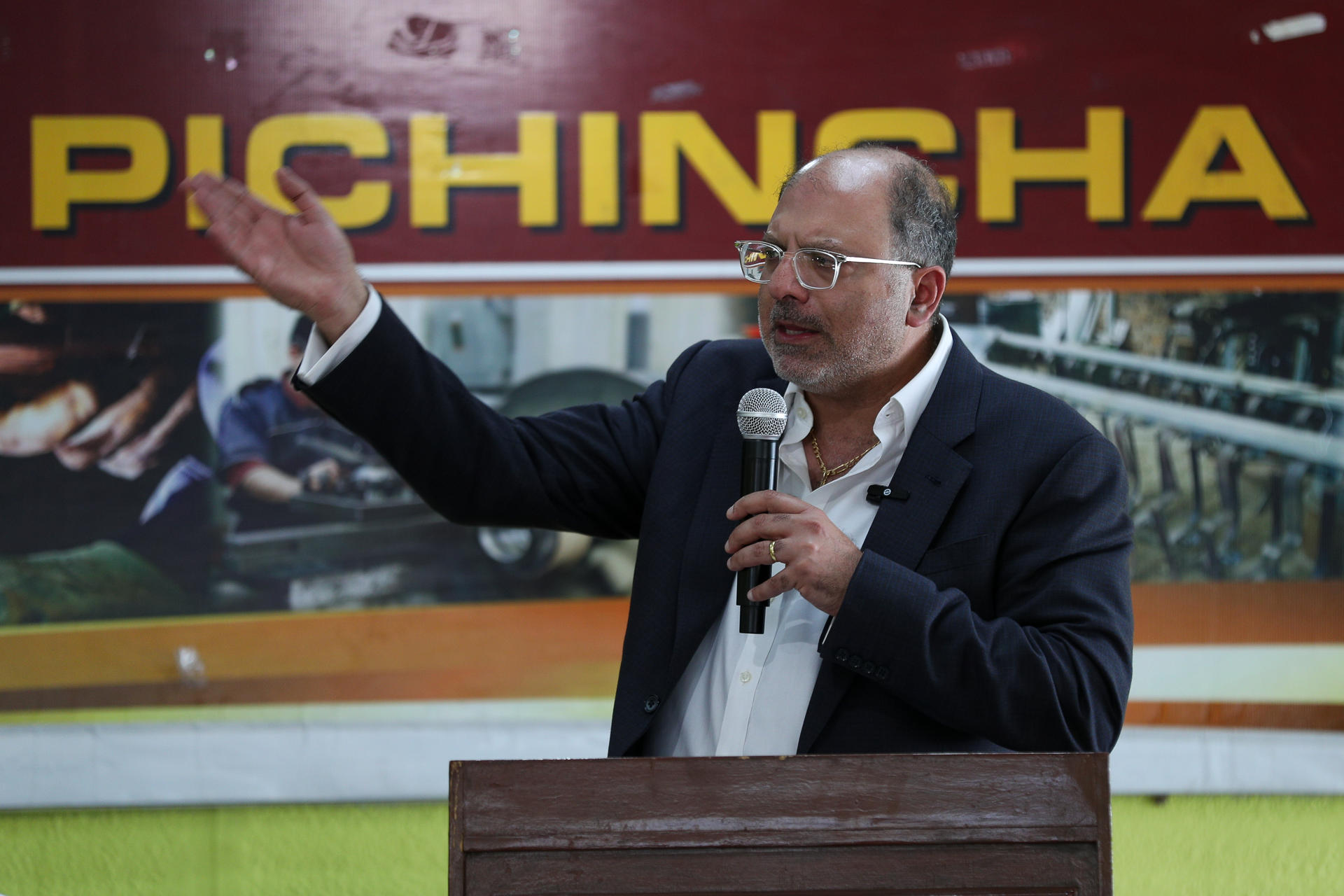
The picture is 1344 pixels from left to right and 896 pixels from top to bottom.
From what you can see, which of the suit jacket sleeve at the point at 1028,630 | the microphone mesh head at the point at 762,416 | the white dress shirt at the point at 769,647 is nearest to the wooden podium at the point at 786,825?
the suit jacket sleeve at the point at 1028,630

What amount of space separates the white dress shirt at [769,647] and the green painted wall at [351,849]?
146 centimetres

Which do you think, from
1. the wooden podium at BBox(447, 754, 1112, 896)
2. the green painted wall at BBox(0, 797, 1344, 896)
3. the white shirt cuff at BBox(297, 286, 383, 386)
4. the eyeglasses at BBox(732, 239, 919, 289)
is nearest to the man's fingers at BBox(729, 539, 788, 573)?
the wooden podium at BBox(447, 754, 1112, 896)

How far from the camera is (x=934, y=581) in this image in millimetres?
1514

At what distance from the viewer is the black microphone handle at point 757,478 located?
145 cm

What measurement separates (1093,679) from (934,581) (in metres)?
0.22

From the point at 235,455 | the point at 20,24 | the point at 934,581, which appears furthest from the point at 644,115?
the point at 934,581

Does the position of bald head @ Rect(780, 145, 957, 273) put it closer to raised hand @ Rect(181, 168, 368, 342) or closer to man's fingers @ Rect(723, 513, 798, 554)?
man's fingers @ Rect(723, 513, 798, 554)

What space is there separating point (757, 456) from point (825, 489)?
21cm

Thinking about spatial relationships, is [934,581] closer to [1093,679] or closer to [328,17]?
[1093,679]

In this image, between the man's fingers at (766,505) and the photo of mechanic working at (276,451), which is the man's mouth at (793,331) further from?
the photo of mechanic working at (276,451)

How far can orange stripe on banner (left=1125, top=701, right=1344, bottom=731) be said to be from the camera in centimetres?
290

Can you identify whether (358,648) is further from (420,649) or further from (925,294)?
(925,294)

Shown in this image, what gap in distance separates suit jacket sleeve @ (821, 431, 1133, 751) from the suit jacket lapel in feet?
0.15

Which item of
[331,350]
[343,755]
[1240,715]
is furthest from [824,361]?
[1240,715]
